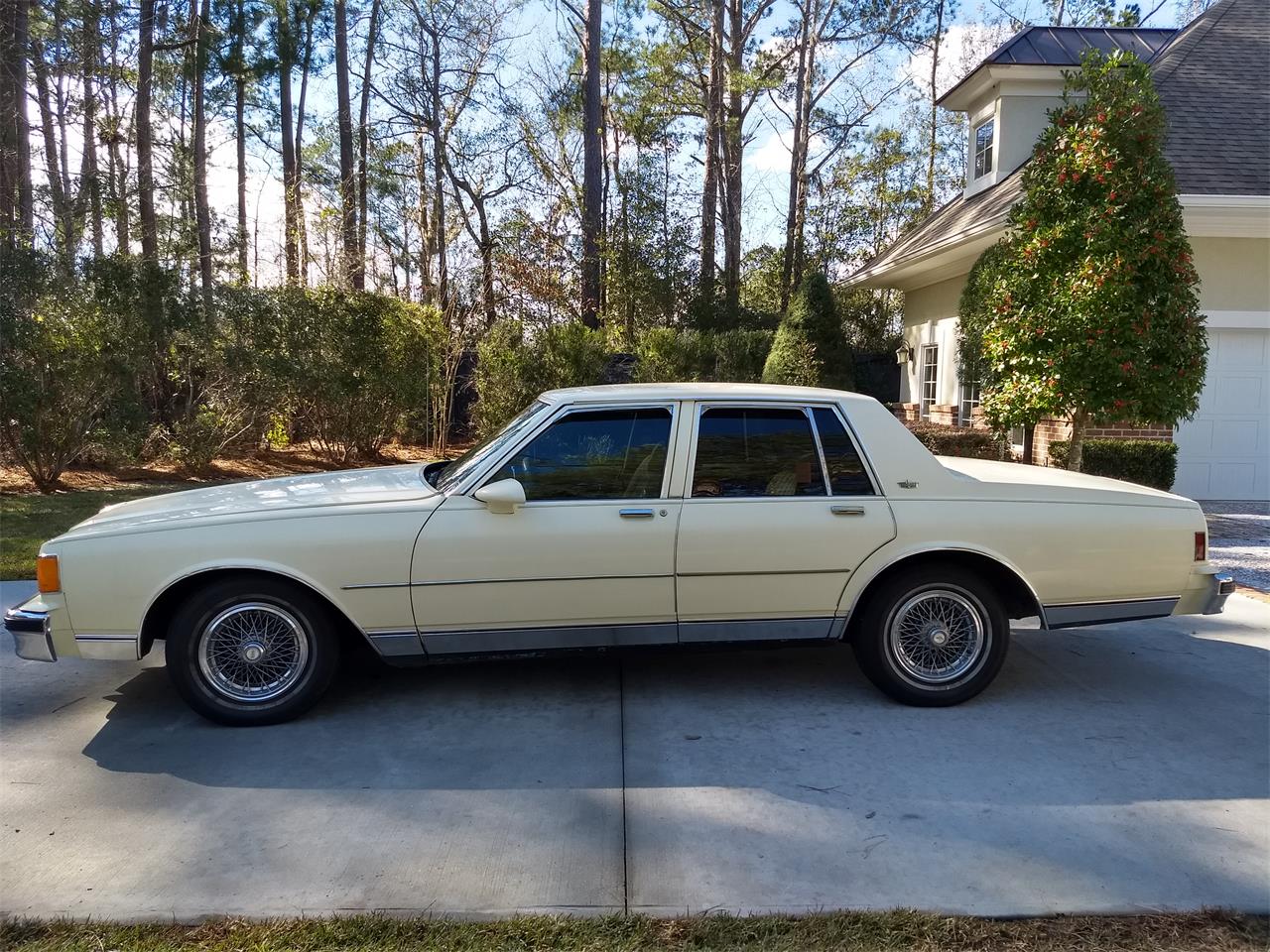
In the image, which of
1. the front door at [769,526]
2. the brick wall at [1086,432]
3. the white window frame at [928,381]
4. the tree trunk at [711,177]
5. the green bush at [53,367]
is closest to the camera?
the front door at [769,526]

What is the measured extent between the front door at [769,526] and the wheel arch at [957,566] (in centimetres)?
13

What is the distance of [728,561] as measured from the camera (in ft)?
13.8

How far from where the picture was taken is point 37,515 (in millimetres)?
9305

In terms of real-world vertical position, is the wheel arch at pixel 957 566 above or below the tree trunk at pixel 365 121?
below

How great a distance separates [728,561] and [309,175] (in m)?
26.0

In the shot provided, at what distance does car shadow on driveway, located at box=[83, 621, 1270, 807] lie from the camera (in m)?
3.65

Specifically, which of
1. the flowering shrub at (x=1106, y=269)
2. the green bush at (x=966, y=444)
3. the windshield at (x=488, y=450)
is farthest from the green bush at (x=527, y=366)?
the windshield at (x=488, y=450)

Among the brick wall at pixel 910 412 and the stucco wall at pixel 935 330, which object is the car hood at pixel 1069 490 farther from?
the brick wall at pixel 910 412

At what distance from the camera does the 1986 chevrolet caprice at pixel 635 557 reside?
4012mm

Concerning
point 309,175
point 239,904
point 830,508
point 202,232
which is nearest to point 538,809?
point 239,904

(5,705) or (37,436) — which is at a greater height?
(37,436)

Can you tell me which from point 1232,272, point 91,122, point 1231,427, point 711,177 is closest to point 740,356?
point 1232,272

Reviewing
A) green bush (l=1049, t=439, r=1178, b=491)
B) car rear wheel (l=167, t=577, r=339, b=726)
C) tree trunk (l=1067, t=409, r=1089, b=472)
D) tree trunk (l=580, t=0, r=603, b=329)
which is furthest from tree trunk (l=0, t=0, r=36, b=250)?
green bush (l=1049, t=439, r=1178, b=491)

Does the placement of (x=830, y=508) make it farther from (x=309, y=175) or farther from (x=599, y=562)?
(x=309, y=175)
